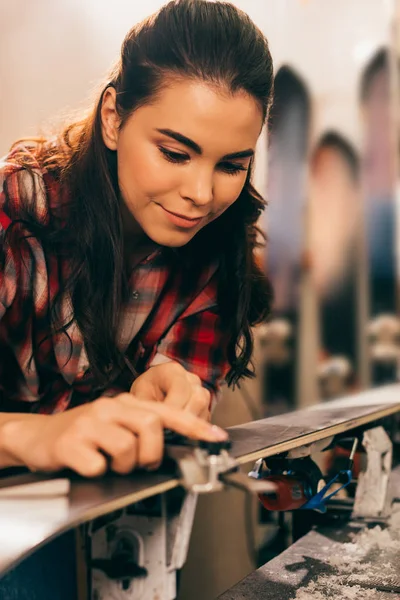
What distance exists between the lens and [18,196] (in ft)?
2.75

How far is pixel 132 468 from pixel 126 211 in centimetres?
45

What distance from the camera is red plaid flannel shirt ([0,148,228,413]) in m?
0.85

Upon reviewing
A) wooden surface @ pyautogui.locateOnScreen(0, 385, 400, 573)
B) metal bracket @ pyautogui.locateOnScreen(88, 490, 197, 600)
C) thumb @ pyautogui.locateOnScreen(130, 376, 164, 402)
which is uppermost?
thumb @ pyautogui.locateOnScreen(130, 376, 164, 402)

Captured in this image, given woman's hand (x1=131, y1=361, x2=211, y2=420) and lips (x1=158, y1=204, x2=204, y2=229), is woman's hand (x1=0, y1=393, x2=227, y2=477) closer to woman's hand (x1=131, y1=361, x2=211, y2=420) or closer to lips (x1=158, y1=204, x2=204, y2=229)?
woman's hand (x1=131, y1=361, x2=211, y2=420)

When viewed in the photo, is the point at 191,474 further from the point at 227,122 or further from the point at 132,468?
the point at 227,122

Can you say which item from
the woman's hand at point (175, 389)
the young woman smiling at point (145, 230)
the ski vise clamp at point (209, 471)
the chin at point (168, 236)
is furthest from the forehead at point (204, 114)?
the ski vise clamp at point (209, 471)

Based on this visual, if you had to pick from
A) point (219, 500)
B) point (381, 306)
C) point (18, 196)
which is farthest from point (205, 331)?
point (381, 306)

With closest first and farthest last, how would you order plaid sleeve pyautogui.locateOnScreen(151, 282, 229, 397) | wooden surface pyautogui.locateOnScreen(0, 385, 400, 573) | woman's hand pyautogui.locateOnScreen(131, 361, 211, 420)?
wooden surface pyautogui.locateOnScreen(0, 385, 400, 573) → woman's hand pyautogui.locateOnScreen(131, 361, 211, 420) → plaid sleeve pyautogui.locateOnScreen(151, 282, 229, 397)

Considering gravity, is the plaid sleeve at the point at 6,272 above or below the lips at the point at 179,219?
below

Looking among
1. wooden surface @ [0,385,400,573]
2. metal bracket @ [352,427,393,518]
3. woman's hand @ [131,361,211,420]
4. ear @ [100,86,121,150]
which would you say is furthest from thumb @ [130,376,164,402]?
metal bracket @ [352,427,393,518]

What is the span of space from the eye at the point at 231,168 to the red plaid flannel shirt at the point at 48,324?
0.71ft

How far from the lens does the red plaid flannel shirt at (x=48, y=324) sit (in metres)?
0.85

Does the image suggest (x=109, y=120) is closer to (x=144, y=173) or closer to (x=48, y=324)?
(x=144, y=173)

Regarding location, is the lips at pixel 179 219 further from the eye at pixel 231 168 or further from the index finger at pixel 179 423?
the index finger at pixel 179 423
